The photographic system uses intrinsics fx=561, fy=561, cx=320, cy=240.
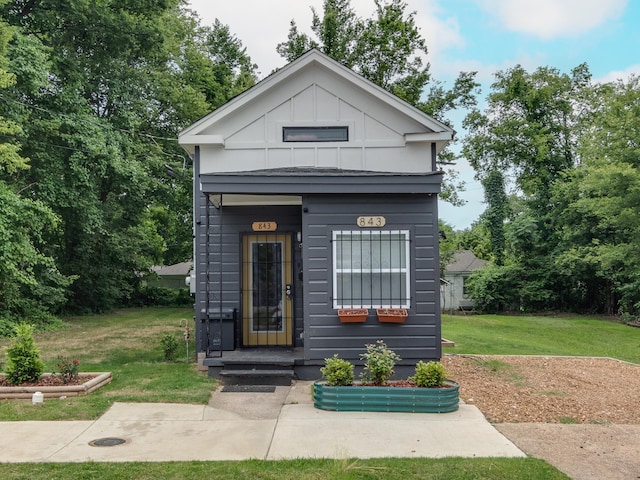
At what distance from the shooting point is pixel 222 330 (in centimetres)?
948

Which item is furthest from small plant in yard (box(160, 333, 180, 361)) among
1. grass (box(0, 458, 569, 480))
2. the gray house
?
grass (box(0, 458, 569, 480))

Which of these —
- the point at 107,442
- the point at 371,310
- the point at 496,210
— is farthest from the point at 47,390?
the point at 496,210

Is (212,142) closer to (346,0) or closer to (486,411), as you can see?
(486,411)

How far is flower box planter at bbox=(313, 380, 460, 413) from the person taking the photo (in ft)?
23.0

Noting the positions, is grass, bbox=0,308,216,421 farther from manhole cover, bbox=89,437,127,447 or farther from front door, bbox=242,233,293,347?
front door, bbox=242,233,293,347

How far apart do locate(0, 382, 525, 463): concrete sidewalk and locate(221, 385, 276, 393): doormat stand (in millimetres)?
682

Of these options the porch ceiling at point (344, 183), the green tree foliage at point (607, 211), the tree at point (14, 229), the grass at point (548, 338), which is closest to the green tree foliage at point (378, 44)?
the green tree foliage at point (607, 211)

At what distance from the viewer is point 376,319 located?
8773mm

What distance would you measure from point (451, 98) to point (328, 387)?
2045 cm

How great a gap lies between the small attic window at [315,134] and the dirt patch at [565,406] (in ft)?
15.4

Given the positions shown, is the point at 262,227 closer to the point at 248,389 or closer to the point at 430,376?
the point at 248,389

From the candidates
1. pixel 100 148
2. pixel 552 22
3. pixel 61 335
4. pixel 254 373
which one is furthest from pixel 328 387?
pixel 100 148

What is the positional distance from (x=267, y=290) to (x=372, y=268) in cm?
232

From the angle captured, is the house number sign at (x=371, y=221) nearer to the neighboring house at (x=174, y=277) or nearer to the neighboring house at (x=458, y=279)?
the neighboring house at (x=458, y=279)
